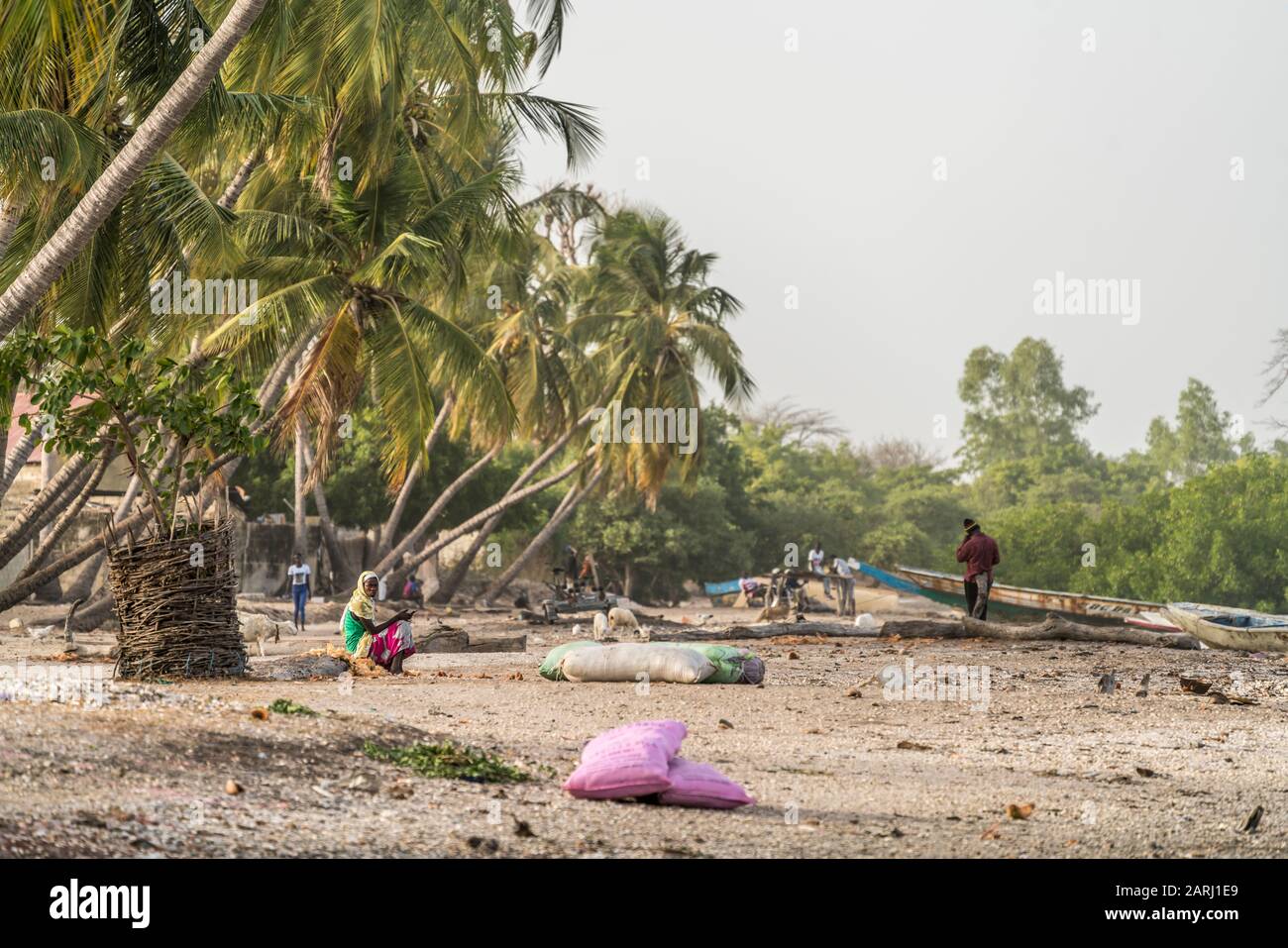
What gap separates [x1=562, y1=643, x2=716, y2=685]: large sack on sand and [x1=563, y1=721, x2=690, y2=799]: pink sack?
686 centimetres

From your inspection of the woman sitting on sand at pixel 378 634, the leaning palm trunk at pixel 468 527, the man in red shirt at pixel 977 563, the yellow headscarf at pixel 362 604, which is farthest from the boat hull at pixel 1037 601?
the yellow headscarf at pixel 362 604

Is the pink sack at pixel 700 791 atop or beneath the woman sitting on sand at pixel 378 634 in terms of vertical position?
beneath

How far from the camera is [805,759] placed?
920cm

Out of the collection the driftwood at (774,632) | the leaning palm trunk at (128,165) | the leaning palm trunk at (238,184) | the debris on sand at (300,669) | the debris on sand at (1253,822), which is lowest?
the driftwood at (774,632)

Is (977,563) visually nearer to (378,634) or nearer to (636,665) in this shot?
(636,665)

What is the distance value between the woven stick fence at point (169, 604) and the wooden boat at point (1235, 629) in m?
14.3

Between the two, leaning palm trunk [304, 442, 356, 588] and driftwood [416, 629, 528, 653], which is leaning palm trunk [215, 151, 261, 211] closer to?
driftwood [416, 629, 528, 653]

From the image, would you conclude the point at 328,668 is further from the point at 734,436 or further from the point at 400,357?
the point at 734,436

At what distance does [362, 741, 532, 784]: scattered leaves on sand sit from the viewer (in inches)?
304

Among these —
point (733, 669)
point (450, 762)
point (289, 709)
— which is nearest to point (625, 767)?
point (450, 762)

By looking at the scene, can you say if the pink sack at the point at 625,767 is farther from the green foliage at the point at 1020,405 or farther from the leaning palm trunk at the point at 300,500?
the green foliage at the point at 1020,405

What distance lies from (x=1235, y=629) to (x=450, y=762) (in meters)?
15.5

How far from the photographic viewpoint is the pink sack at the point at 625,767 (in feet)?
23.4

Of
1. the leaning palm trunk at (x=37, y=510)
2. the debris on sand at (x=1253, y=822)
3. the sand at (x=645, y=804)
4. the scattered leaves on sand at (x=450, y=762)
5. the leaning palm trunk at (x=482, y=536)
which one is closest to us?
the sand at (x=645, y=804)
